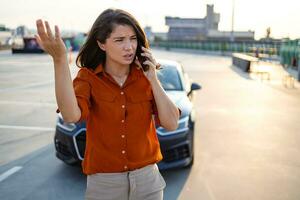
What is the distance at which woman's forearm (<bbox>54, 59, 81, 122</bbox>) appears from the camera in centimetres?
167

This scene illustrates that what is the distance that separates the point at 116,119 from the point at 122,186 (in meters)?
0.41

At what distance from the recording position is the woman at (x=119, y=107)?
1892 mm

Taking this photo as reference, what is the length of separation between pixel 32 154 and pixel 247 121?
189 inches

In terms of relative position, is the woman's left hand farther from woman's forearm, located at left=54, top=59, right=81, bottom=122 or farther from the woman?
woman's forearm, located at left=54, top=59, right=81, bottom=122

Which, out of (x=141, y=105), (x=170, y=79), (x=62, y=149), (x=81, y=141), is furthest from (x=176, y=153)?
(x=141, y=105)

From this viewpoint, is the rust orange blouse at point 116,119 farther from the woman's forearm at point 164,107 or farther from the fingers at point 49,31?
the fingers at point 49,31

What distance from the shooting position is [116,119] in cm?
192

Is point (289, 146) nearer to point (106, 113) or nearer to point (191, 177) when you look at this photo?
point (191, 177)

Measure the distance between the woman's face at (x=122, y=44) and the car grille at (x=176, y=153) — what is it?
111 inches

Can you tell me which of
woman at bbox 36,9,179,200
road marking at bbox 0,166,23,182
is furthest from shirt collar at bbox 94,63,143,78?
road marking at bbox 0,166,23,182

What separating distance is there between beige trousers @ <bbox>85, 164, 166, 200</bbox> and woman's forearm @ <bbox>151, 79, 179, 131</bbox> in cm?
32

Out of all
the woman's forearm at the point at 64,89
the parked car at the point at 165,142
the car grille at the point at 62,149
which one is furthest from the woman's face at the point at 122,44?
the car grille at the point at 62,149

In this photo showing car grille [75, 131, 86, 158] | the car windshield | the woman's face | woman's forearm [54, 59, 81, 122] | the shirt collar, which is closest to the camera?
woman's forearm [54, 59, 81, 122]

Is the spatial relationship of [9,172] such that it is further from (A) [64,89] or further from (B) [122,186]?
(A) [64,89]
